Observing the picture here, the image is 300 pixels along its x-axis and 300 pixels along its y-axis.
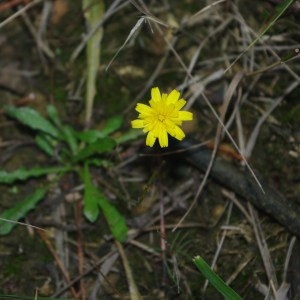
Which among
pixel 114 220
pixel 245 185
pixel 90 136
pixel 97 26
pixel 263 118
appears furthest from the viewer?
pixel 97 26

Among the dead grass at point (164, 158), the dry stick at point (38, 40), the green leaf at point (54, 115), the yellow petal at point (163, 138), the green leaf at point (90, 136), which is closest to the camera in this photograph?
the yellow petal at point (163, 138)

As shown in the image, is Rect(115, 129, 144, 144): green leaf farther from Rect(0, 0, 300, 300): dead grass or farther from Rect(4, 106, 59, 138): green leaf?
Rect(4, 106, 59, 138): green leaf

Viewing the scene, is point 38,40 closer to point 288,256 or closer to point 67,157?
point 67,157

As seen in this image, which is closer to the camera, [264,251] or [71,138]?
[264,251]

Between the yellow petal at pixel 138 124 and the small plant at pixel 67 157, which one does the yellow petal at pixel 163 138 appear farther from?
the small plant at pixel 67 157

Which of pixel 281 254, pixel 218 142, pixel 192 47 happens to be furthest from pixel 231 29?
pixel 281 254

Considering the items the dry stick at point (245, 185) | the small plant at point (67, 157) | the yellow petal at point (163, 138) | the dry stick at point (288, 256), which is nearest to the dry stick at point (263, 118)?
the dry stick at point (245, 185)

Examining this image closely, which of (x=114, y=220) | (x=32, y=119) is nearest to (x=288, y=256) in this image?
(x=114, y=220)

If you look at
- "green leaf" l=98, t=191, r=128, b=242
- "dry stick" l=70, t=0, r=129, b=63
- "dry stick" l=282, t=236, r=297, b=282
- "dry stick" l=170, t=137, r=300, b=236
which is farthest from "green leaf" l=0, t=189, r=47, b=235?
"dry stick" l=282, t=236, r=297, b=282
